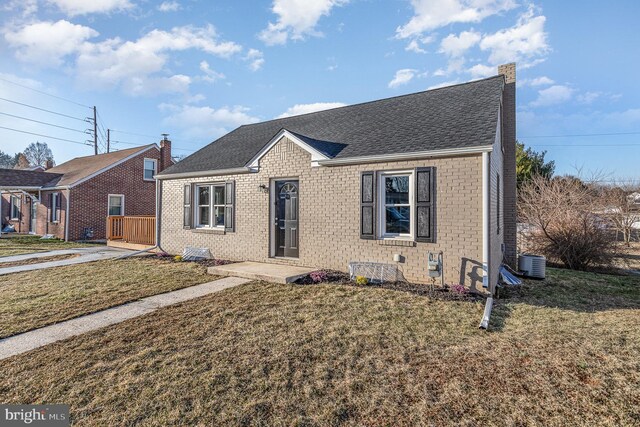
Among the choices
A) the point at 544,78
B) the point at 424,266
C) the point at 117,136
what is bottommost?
the point at 424,266

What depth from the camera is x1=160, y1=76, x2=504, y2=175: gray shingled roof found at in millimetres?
6887

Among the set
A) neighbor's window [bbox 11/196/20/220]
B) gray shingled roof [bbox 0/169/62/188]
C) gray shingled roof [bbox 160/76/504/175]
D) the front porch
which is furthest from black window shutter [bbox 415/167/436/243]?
neighbor's window [bbox 11/196/20/220]

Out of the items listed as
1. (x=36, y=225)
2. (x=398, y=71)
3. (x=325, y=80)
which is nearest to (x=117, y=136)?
(x=36, y=225)

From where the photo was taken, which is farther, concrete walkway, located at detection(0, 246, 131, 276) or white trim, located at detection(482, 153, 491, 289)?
concrete walkway, located at detection(0, 246, 131, 276)

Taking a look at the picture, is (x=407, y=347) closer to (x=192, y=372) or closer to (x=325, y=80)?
(x=192, y=372)

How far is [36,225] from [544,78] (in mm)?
29977

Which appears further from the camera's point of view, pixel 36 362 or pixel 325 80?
pixel 325 80

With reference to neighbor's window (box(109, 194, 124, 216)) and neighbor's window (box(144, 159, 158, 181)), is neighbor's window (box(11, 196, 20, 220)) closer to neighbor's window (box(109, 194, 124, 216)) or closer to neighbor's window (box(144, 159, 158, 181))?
neighbor's window (box(109, 194, 124, 216))

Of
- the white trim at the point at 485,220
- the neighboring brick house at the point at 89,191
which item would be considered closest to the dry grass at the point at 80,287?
the white trim at the point at 485,220

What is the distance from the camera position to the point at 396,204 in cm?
717

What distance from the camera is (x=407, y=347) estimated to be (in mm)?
3807

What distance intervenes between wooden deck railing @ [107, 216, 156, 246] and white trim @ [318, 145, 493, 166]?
9030 millimetres

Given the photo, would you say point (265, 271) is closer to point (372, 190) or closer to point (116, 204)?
point (372, 190)

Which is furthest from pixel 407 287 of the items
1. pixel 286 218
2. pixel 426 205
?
pixel 286 218
